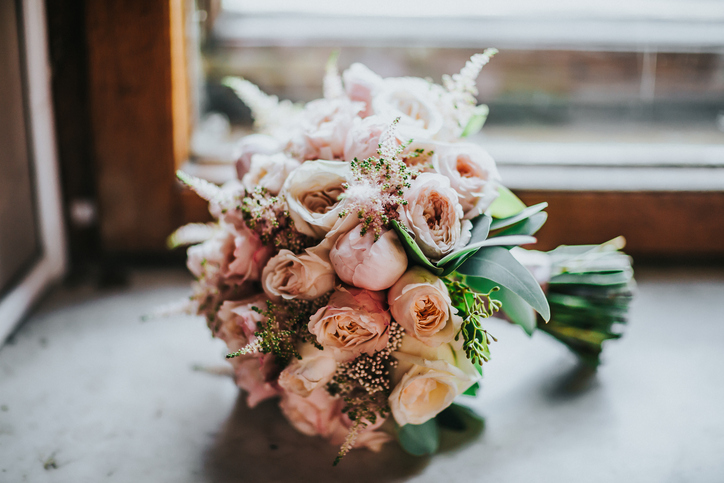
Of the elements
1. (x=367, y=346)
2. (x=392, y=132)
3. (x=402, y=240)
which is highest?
(x=392, y=132)

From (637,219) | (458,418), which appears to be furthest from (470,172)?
(637,219)

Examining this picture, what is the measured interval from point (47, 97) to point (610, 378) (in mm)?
975

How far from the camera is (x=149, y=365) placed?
2.52 feet

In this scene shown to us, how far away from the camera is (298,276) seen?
55 centimetres

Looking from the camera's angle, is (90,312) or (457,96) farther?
(90,312)

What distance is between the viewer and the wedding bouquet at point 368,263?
0.53 meters

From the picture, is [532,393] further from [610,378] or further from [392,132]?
[392,132]

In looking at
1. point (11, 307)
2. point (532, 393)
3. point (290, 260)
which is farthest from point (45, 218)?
point (532, 393)

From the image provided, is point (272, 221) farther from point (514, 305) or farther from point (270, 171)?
point (514, 305)

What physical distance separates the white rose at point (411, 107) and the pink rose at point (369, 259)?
0.13 meters

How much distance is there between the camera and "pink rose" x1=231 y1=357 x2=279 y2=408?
62cm

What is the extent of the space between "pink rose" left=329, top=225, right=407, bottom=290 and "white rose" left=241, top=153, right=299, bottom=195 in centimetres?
11

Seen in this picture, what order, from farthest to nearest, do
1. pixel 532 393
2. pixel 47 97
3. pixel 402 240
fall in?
pixel 47 97
pixel 532 393
pixel 402 240

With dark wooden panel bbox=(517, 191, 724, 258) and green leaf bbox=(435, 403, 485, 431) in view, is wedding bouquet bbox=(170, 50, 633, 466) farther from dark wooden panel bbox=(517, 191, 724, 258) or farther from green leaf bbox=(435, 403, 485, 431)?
dark wooden panel bbox=(517, 191, 724, 258)
